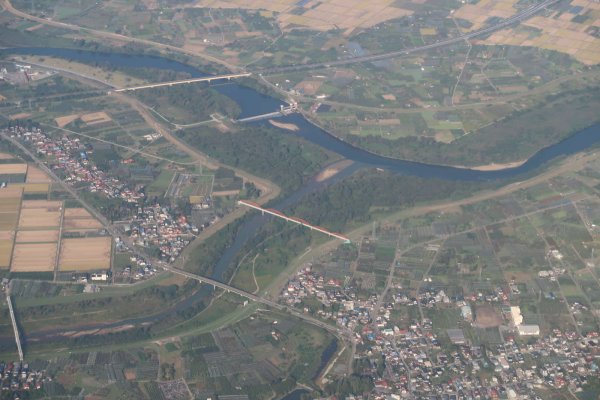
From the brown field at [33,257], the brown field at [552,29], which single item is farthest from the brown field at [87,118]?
the brown field at [552,29]

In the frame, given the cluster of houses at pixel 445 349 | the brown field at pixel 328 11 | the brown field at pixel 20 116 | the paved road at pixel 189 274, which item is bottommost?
the cluster of houses at pixel 445 349

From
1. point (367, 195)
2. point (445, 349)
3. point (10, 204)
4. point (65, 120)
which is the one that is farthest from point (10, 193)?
point (445, 349)

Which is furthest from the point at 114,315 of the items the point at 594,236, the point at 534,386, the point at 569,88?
the point at 569,88

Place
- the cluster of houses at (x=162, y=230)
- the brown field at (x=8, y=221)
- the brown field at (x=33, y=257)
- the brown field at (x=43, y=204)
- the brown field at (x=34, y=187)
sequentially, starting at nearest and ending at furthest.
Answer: the brown field at (x=33, y=257)
the cluster of houses at (x=162, y=230)
the brown field at (x=8, y=221)
the brown field at (x=43, y=204)
the brown field at (x=34, y=187)

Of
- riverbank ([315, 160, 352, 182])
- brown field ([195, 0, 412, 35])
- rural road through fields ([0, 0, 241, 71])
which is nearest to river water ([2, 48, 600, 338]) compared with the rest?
riverbank ([315, 160, 352, 182])

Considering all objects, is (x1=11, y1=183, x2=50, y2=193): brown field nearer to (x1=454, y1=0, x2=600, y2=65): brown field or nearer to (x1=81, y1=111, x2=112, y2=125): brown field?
(x1=81, y1=111, x2=112, y2=125): brown field

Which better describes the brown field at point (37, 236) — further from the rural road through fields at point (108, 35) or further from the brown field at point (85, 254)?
the rural road through fields at point (108, 35)

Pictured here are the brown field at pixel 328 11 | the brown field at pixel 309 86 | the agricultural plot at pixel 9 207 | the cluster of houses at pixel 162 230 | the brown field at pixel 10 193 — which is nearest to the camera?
the cluster of houses at pixel 162 230

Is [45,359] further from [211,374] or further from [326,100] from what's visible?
[326,100]
